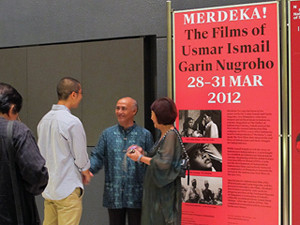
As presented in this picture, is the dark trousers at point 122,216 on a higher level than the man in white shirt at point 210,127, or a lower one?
lower

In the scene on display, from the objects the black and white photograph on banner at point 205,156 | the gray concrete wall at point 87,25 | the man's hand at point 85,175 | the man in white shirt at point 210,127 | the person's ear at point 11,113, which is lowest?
the man's hand at point 85,175

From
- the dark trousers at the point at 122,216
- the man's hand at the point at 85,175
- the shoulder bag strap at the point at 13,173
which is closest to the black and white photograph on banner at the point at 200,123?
the dark trousers at the point at 122,216

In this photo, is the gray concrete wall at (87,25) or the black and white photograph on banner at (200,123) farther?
the gray concrete wall at (87,25)

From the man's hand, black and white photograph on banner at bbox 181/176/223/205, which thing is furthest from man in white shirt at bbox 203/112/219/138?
the man's hand

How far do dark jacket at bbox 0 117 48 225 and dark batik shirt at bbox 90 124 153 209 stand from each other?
1.09m

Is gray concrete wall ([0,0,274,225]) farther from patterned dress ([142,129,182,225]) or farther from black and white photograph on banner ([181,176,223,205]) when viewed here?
patterned dress ([142,129,182,225])

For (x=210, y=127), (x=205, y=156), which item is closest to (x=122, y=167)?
(x=205, y=156)

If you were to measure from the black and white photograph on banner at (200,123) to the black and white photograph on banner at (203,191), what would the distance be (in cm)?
41

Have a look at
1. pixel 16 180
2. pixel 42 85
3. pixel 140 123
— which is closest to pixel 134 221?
pixel 140 123

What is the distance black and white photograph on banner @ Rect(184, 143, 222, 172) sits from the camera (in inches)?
145

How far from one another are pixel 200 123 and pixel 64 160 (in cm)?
130

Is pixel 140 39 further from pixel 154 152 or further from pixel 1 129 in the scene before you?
pixel 1 129

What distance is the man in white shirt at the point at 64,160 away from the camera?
10.5ft
